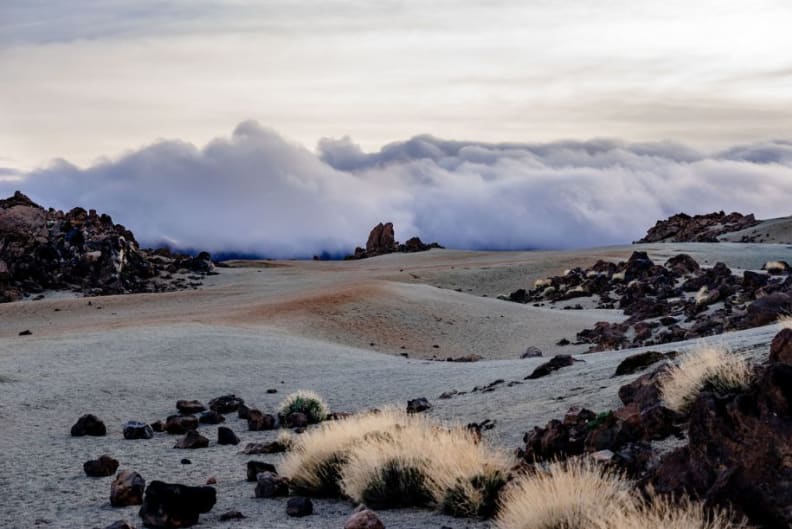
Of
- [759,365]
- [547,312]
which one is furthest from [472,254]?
[759,365]

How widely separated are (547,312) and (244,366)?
16056mm

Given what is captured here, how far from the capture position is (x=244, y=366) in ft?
72.7

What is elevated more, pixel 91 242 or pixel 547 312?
pixel 91 242

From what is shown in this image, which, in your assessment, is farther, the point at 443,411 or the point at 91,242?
the point at 91,242

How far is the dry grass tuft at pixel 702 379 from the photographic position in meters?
9.12

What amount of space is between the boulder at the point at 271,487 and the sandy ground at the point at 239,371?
0.51 ft

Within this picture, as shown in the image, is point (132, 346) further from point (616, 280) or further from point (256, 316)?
point (616, 280)

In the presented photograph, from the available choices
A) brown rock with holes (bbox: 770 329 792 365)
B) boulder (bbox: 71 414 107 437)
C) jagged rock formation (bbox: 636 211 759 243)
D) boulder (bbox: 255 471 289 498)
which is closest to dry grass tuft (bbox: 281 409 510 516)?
boulder (bbox: 255 471 289 498)

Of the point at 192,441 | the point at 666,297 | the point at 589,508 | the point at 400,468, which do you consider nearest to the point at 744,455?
the point at 589,508

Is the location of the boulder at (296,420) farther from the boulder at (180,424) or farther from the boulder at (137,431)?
the boulder at (137,431)

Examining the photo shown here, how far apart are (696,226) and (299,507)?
101 m

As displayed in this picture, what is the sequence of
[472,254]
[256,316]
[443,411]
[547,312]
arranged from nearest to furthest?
[443,411]
[256,316]
[547,312]
[472,254]

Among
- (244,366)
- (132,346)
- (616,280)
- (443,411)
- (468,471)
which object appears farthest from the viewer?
(616,280)

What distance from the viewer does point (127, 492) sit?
9.84 metres
